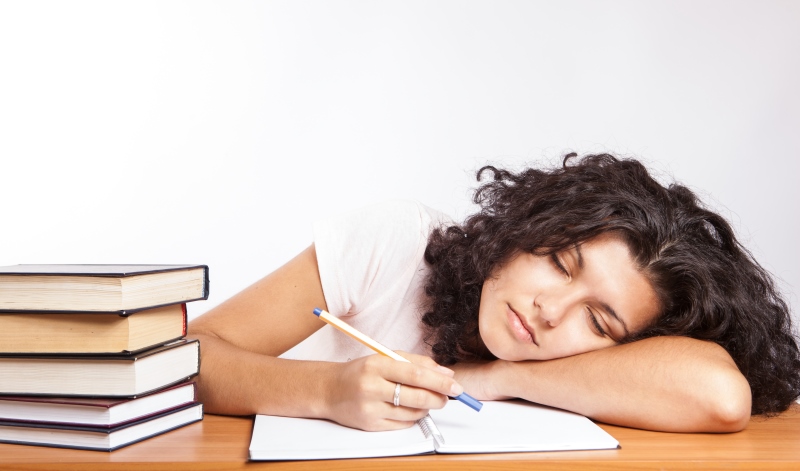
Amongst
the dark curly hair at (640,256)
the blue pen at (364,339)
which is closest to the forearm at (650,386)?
the dark curly hair at (640,256)

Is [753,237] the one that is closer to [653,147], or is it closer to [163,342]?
[653,147]

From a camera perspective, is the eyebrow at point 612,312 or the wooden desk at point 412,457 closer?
the wooden desk at point 412,457

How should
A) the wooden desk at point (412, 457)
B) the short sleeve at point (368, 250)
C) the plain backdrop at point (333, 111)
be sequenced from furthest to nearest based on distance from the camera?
the plain backdrop at point (333, 111)
the short sleeve at point (368, 250)
the wooden desk at point (412, 457)

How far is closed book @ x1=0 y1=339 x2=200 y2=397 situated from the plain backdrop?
1.59m

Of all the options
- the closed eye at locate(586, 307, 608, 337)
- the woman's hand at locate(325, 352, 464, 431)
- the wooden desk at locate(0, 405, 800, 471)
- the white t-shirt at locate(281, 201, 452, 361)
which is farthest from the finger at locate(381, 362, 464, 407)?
the white t-shirt at locate(281, 201, 452, 361)

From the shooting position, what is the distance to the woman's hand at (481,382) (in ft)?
4.86

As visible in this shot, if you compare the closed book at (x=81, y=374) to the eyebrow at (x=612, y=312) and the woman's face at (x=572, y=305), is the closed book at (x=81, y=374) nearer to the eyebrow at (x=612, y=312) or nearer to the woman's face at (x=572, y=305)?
the woman's face at (x=572, y=305)

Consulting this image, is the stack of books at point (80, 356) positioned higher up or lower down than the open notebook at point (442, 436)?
higher up

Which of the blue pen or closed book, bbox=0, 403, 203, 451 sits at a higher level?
the blue pen

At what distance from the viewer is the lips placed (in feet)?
4.84

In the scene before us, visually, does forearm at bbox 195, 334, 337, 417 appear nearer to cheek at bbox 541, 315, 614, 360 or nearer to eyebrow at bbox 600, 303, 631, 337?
cheek at bbox 541, 315, 614, 360

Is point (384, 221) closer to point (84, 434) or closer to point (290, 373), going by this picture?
point (290, 373)

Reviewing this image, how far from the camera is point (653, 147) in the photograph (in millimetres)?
2768

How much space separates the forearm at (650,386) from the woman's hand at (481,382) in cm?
4
